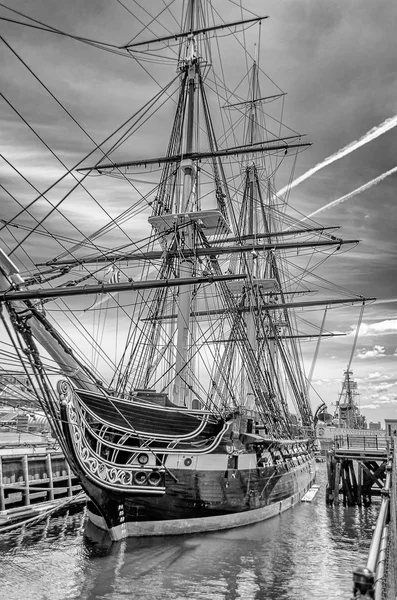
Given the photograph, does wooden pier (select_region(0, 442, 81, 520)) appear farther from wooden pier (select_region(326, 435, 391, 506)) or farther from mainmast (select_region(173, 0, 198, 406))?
wooden pier (select_region(326, 435, 391, 506))

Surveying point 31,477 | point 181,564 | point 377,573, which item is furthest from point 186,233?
point 377,573

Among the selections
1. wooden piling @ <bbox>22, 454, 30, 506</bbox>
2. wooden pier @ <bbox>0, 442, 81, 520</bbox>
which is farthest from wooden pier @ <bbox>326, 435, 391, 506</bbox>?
wooden piling @ <bbox>22, 454, 30, 506</bbox>

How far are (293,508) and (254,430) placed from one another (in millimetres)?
7494

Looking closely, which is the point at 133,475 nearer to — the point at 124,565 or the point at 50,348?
the point at 124,565

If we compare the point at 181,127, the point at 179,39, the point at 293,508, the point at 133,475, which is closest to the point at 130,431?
the point at 133,475

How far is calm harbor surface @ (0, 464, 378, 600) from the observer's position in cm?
1068

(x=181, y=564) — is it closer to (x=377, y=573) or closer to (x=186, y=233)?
(x=377, y=573)

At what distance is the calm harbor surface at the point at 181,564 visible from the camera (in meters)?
10.7

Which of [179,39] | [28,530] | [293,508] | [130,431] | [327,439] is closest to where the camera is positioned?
[130,431]

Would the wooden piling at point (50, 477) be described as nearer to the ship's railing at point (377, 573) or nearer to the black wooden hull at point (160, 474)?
the black wooden hull at point (160, 474)

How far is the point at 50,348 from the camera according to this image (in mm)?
13695

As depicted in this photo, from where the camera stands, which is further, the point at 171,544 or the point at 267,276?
the point at 267,276

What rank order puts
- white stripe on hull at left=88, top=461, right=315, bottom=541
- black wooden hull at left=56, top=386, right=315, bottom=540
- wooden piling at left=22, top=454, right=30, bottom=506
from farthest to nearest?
wooden piling at left=22, top=454, right=30, bottom=506, white stripe on hull at left=88, top=461, right=315, bottom=541, black wooden hull at left=56, top=386, right=315, bottom=540

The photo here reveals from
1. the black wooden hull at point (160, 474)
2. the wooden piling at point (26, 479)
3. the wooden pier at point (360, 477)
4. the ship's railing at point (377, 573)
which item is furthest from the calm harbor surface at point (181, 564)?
the wooden pier at point (360, 477)
